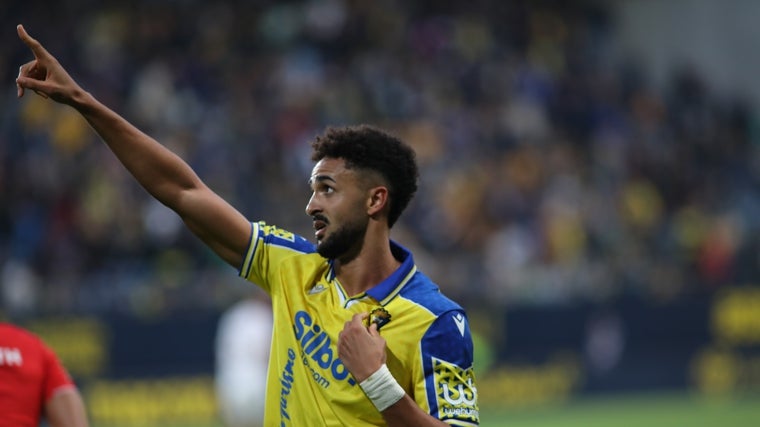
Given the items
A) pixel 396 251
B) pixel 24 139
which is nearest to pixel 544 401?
pixel 24 139

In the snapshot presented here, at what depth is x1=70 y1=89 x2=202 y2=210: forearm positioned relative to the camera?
451 centimetres

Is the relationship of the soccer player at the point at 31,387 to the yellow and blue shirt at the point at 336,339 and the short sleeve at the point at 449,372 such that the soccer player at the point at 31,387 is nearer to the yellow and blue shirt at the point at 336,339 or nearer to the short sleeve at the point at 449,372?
the yellow and blue shirt at the point at 336,339

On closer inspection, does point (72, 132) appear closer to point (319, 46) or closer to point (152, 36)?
point (152, 36)

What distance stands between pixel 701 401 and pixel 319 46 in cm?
817

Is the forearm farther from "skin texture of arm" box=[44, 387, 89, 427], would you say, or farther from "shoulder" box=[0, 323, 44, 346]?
"skin texture of arm" box=[44, 387, 89, 427]

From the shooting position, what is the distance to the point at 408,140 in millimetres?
19031

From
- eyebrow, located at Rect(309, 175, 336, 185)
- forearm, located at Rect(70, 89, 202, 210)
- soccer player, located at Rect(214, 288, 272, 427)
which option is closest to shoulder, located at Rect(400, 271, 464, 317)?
eyebrow, located at Rect(309, 175, 336, 185)

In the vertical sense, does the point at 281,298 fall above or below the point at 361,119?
below

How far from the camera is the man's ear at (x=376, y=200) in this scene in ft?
15.6

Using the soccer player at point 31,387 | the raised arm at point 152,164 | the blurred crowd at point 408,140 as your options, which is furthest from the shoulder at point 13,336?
the blurred crowd at point 408,140

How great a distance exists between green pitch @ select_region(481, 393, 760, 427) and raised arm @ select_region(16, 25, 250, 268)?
10650mm

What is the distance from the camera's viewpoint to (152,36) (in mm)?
18859

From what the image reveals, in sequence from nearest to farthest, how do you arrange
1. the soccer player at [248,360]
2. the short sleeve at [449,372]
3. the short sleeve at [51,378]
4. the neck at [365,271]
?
the short sleeve at [449,372] < the neck at [365,271] < the short sleeve at [51,378] < the soccer player at [248,360]

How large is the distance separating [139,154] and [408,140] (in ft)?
47.6
